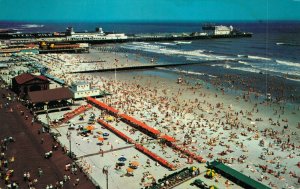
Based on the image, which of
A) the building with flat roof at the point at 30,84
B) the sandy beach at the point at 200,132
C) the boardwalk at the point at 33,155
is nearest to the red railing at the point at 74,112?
the sandy beach at the point at 200,132

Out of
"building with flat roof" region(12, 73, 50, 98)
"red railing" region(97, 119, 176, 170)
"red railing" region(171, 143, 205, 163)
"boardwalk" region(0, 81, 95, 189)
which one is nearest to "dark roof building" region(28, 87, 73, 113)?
"boardwalk" region(0, 81, 95, 189)

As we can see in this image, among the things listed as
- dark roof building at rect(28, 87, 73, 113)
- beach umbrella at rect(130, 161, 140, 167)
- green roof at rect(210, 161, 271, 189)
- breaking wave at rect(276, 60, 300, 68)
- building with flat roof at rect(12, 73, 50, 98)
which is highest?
breaking wave at rect(276, 60, 300, 68)

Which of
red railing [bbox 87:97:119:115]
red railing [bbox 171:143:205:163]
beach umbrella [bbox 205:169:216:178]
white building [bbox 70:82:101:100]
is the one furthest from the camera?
white building [bbox 70:82:101:100]

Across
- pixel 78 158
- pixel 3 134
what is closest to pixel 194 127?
pixel 78 158

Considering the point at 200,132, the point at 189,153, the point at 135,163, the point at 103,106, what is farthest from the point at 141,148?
the point at 103,106

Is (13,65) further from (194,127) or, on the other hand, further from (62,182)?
(62,182)

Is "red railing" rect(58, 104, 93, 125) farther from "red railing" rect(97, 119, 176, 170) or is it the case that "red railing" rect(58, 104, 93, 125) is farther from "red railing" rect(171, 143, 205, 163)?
"red railing" rect(171, 143, 205, 163)
